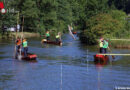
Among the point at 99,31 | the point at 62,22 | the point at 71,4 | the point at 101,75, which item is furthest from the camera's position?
the point at 71,4

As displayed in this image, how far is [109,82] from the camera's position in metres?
19.9

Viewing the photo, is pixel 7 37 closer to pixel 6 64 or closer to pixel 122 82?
pixel 6 64

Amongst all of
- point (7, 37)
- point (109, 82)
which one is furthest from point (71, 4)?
point (109, 82)

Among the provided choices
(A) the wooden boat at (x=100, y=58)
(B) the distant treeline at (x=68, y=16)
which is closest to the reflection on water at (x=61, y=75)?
(A) the wooden boat at (x=100, y=58)

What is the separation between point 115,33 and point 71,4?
43.2 m

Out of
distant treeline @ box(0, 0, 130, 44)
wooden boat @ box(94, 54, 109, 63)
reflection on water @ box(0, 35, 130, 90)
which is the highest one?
distant treeline @ box(0, 0, 130, 44)

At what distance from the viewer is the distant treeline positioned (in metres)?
46.8

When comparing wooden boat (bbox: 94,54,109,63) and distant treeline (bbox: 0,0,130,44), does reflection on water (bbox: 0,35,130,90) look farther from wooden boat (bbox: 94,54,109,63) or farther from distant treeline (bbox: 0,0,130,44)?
distant treeline (bbox: 0,0,130,44)

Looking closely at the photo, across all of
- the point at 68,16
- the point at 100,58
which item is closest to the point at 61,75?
the point at 100,58

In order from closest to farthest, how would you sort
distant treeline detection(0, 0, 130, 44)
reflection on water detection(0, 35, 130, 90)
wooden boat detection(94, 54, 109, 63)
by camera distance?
reflection on water detection(0, 35, 130, 90)
wooden boat detection(94, 54, 109, 63)
distant treeline detection(0, 0, 130, 44)

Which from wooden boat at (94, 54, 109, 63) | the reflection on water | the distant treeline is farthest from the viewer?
the distant treeline

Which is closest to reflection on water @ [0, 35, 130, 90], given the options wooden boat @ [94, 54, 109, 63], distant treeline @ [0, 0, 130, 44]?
wooden boat @ [94, 54, 109, 63]

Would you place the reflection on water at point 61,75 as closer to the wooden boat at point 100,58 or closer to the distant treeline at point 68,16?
Result: the wooden boat at point 100,58

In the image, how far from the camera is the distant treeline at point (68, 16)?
46844mm
